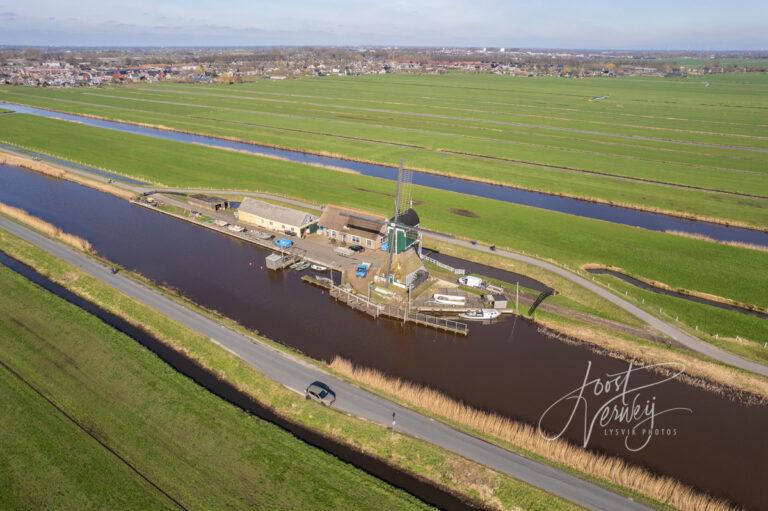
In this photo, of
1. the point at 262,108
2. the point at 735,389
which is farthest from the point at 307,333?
the point at 262,108

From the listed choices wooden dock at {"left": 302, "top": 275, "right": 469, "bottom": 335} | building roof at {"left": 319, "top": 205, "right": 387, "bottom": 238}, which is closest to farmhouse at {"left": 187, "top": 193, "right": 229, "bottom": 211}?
building roof at {"left": 319, "top": 205, "right": 387, "bottom": 238}

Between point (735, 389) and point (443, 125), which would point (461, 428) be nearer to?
point (735, 389)

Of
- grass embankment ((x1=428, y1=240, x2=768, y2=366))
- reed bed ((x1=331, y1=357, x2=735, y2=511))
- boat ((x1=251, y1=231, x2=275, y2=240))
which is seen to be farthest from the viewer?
boat ((x1=251, y1=231, x2=275, y2=240))

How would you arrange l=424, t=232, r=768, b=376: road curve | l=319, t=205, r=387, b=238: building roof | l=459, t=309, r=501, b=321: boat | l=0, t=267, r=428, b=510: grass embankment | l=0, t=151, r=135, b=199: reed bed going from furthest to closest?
l=0, t=151, r=135, b=199: reed bed < l=319, t=205, r=387, b=238: building roof < l=459, t=309, r=501, b=321: boat < l=424, t=232, r=768, b=376: road curve < l=0, t=267, r=428, b=510: grass embankment

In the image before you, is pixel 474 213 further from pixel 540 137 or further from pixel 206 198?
pixel 540 137

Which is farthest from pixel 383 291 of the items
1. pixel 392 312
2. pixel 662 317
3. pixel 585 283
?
pixel 662 317

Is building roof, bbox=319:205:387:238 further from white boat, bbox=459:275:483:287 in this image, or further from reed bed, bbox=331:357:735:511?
reed bed, bbox=331:357:735:511
